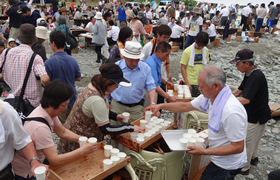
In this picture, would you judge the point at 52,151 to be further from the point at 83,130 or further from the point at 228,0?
the point at 228,0

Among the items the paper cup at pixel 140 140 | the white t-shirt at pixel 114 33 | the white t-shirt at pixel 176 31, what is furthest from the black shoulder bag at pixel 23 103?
the white t-shirt at pixel 176 31

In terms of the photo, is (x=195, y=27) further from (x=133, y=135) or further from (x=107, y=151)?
(x=107, y=151)

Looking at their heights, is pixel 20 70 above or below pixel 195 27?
below

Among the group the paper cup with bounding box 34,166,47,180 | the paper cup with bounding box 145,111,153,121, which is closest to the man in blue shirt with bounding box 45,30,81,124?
the paper cup with bounding box 145,111,153,121

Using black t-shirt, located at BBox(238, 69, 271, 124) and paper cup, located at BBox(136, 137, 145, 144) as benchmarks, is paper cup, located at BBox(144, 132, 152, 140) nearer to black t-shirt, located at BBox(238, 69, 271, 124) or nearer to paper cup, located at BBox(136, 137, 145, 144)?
paper cup, located at BBox(136, 137, 145, 144)

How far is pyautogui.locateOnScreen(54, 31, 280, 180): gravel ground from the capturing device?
4.24 meters

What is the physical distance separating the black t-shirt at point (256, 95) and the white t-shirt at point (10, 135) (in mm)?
2896

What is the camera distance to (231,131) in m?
2.15

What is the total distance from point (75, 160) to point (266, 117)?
3.00 metres

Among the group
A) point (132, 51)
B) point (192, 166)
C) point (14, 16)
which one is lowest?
point (192, 166)

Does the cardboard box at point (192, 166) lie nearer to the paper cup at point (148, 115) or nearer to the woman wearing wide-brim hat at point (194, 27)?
the paper cup at point (148, 115)

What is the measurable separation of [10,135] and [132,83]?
1.97 m

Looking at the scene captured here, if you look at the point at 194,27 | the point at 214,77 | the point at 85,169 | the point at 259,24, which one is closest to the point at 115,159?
the point at 85,169

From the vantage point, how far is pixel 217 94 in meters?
2.32
